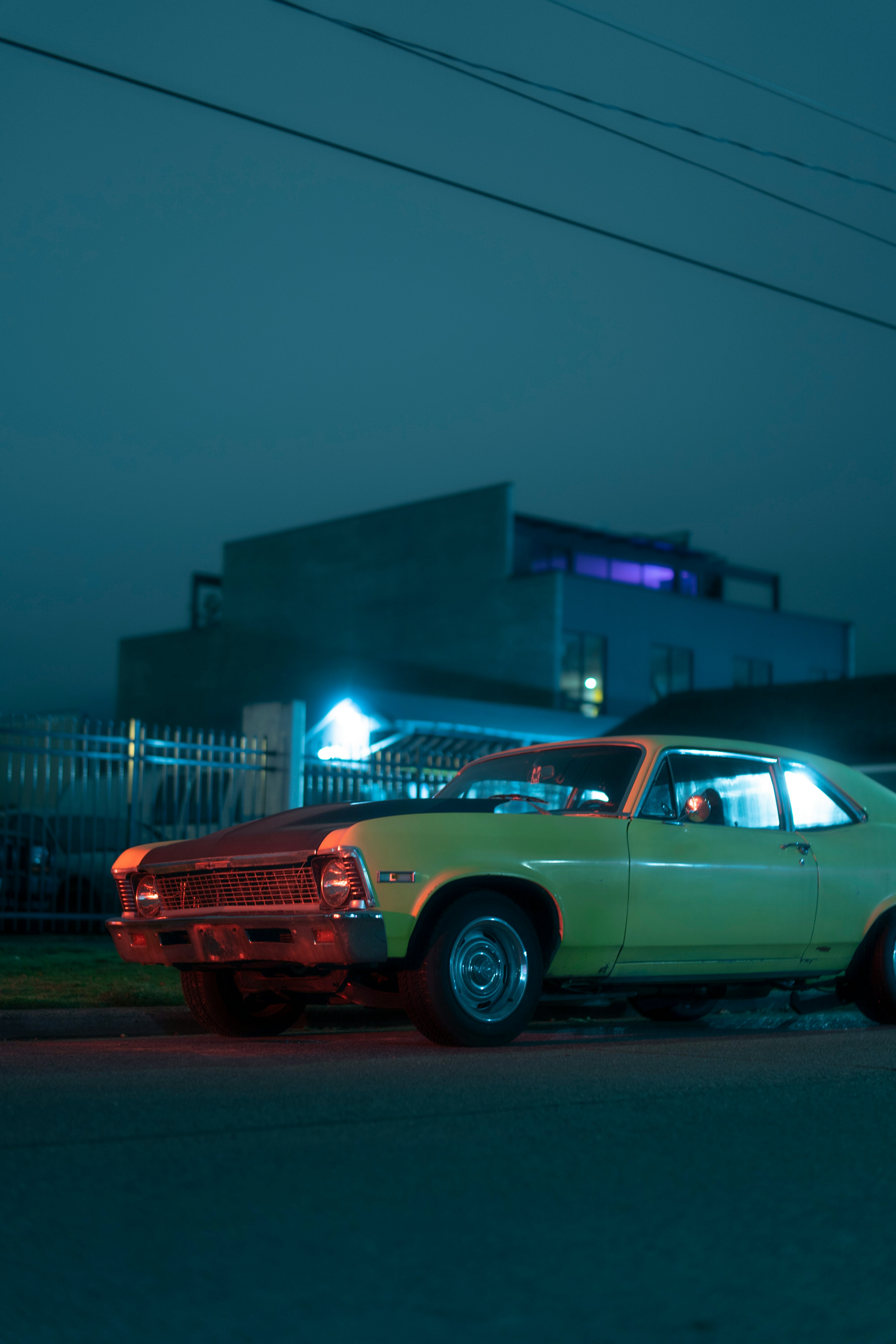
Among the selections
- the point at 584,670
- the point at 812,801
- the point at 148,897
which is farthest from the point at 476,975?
the point at 584,670

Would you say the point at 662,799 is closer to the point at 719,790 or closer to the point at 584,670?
the point at 719,790

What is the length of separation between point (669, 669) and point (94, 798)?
31.9m

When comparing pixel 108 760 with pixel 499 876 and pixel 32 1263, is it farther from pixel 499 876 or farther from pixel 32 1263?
pixel 32 1263

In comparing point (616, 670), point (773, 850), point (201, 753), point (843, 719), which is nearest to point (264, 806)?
point (201, 753)

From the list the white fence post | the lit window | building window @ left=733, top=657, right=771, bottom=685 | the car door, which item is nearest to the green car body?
the car door

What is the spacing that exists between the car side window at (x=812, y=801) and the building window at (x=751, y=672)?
39.2 meters

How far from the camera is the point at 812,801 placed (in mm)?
8602

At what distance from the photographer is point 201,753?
54.7 feet

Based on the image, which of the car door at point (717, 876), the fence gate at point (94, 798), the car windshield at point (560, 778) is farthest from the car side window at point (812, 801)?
the fence gate at point (94, 798)

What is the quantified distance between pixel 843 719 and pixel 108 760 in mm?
13151

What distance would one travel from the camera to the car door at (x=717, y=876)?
296 inches

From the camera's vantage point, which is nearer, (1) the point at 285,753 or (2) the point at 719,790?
(2) the point at 719,790

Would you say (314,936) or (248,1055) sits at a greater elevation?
(314,936)

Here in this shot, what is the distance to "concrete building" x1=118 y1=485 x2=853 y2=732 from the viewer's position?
44031 mm
